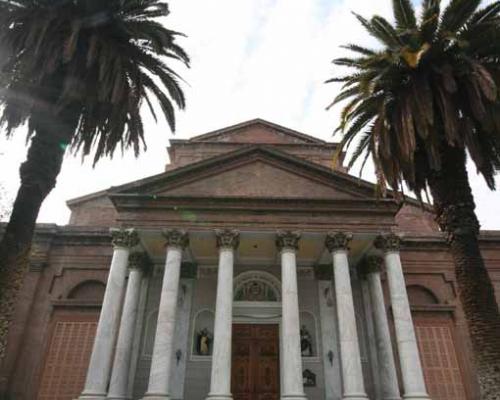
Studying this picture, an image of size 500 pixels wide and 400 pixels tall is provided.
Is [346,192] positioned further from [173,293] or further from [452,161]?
[173,293]

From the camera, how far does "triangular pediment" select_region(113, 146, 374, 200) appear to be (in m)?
15.0

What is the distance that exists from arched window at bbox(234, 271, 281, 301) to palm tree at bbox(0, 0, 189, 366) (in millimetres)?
8091

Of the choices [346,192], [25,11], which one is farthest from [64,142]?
[346,192]

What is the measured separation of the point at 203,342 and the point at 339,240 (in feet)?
21.3

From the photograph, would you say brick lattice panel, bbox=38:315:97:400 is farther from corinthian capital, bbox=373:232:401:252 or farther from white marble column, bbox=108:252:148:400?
corinthian capital, bbox=373:232:401:252

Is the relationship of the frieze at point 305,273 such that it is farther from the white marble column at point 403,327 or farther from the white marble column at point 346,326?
the white marble column at point 403,327

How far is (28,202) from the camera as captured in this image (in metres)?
9.94

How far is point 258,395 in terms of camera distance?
14859mm

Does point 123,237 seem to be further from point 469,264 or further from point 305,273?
point 469,264

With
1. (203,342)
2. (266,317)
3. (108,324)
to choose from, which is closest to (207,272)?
(203,342)

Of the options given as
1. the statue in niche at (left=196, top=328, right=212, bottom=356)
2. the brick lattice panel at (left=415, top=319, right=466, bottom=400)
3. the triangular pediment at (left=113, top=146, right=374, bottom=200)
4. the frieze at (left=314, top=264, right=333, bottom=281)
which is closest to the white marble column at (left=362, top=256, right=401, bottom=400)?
the frieze at (left=314, top=264, right=333, bottom=281)

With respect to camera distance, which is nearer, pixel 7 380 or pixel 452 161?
pixel 452 161

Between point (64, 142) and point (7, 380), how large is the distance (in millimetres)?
10314

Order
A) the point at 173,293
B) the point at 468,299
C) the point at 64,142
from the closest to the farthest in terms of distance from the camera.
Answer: the point at 468,299 → the point at 64,142 → the point at 173,293
